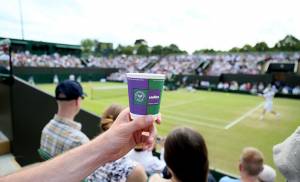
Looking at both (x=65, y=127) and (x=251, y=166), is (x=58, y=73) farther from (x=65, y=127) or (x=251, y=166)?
(x=251, y=166)

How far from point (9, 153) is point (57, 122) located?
222cm

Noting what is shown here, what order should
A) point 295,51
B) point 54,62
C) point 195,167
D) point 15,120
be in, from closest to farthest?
1. point 195,167
2. point 15,120
3. point 295,51
4. point 54,62

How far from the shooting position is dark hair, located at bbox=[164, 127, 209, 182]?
5.06 feet

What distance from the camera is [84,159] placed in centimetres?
90

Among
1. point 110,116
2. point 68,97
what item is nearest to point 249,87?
point 110,116

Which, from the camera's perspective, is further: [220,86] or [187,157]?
[220,86]

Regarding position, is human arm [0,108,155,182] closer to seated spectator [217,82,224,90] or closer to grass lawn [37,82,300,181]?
grass lawn [37,82,300,181]

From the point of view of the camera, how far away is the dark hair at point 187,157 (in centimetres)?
154

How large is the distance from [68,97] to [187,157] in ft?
4.31

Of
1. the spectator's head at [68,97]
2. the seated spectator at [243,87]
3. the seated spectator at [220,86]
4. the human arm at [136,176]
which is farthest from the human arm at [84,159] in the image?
the seated spectator at [220,86]

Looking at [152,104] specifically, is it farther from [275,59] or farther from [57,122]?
[275,59]

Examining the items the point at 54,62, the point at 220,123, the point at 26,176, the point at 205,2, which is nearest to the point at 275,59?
the point at 220,123

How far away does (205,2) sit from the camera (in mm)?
3805

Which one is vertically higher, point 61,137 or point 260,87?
point 61,137
